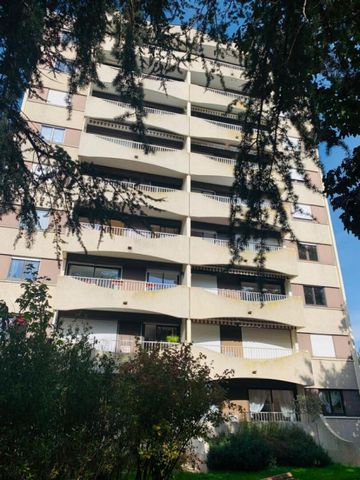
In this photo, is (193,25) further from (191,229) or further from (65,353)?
(191,229)

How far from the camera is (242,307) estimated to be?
22.1 metres

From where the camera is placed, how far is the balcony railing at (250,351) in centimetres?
2238

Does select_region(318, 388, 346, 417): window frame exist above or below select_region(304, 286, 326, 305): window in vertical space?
below

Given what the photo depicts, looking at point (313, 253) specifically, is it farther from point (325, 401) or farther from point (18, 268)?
point (18, 268)

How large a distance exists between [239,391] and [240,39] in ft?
65.2

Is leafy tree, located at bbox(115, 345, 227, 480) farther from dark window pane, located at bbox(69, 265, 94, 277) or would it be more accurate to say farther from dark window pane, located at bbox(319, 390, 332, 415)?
dark window pane, located at bbox(319, 390, 332, 415)

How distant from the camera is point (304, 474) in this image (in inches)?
546

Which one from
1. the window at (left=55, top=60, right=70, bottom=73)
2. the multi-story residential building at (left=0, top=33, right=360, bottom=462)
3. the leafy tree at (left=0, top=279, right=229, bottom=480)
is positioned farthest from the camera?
the multi-story residential building at (left=0, top=33, right=360, bottom=462)

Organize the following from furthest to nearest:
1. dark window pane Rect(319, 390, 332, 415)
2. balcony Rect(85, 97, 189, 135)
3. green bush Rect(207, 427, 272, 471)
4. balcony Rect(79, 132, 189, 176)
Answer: balcony Rect(85, 97, 189, 135), balcony Rect(79, 132, 189, 176), dark window pane Rect(319, 390, 332, 415), green bush Rect(207, 427, 272, 471)

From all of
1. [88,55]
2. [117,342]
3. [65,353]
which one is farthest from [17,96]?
[117,342]

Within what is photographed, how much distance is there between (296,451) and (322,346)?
345 inches

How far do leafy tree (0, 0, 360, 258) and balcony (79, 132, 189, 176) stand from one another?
17.5 m

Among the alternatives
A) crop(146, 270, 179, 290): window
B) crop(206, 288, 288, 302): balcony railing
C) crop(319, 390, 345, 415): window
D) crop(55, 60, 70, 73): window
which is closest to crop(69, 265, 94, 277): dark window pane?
crop(146, 270, 179, 290): window

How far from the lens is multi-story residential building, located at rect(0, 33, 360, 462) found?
20891 mm
